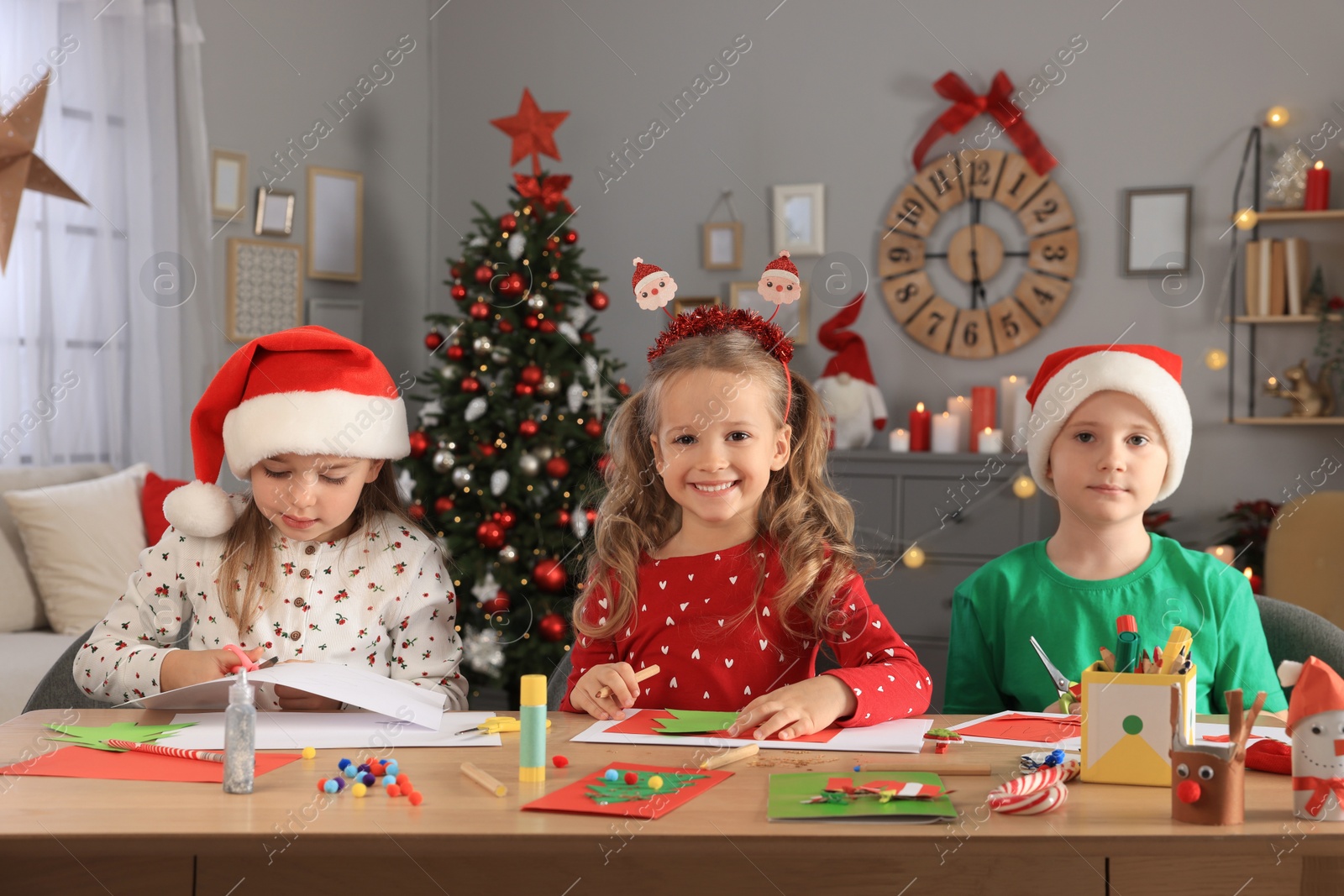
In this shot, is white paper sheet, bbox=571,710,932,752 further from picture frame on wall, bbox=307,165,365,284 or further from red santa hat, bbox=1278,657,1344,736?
picture frame on wall, bbox=307,165,365,284

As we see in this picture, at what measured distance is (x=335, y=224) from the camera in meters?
4.89

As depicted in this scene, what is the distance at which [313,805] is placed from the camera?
102cm

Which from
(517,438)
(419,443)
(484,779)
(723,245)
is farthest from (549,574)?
(484,779)

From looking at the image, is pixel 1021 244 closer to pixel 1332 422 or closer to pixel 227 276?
pixel 1332 422

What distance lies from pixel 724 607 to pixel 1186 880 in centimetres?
79

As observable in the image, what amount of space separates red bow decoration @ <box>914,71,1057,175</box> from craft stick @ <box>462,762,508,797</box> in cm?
386

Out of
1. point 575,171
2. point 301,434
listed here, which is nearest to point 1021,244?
point 575,171

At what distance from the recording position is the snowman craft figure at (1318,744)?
3.18 feet

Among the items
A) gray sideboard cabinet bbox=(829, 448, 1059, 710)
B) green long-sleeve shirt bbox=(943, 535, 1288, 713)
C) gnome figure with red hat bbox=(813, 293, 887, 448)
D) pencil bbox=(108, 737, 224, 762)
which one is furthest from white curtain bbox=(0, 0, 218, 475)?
green long-sleeve shirt bbox=(943, 535, 1288, 713)

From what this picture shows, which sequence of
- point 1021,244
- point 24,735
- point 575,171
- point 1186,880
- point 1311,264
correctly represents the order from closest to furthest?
point 1186,880
point 24,735
point 1311,264
point 1021,244
point 575,171

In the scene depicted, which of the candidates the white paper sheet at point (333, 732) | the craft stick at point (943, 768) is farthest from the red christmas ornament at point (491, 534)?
the craft stick at point (943, 768)

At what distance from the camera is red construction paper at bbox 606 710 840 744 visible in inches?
50.2

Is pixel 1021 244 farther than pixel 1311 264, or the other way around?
pixel 1021 244

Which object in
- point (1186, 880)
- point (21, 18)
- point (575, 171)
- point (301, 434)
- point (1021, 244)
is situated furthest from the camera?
point (575, 171)
